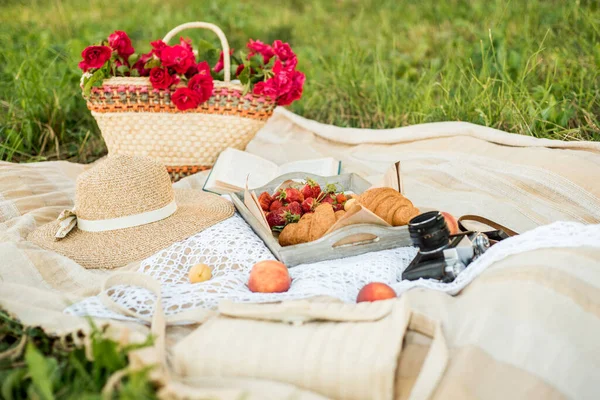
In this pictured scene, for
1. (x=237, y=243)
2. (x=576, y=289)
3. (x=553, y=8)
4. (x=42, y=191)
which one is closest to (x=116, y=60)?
(x=42, y=191)

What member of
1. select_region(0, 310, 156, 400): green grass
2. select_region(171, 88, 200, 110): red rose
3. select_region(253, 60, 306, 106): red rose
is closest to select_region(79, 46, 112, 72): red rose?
select_region(171, 88, 200, 110): red rose

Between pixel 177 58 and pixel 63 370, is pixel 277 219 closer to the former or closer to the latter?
pixel 63 370

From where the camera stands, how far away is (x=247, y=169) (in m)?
3.09

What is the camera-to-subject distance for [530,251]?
172 centimetres

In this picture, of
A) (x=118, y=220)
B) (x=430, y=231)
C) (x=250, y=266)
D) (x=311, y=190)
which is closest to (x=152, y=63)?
(x=118, y=220)

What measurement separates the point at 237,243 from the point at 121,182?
51 centimetres

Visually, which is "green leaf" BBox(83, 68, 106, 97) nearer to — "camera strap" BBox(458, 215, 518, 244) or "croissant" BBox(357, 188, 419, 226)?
"croissant" BBox(357, 188, 419, 226)

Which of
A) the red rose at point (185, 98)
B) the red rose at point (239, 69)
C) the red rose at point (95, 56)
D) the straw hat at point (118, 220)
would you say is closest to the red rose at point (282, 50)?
the red rose at point (239, 69)

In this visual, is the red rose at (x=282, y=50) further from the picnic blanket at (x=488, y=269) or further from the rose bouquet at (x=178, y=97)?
the picnic blanket at (x=488, y=269)

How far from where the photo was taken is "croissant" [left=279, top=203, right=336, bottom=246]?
2090 millimetres

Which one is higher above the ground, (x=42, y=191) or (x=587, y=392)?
(x=587, y=392)

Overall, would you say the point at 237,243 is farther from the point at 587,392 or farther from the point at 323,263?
the point at 587,392

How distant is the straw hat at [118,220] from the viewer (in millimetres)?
2184

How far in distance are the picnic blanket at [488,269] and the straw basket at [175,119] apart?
222 millimetres
